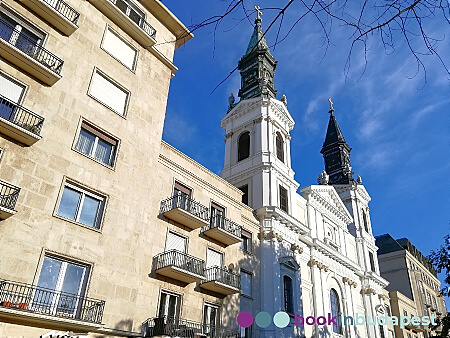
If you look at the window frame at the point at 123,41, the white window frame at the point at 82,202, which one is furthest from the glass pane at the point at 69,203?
the window frame at the point at 123,41

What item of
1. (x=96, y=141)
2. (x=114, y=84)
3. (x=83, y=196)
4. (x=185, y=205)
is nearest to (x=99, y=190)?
(x=83, y=196)

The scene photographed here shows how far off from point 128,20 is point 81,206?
9577 mm

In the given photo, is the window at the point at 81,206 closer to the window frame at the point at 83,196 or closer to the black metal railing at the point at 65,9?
the window frame at the point at 83,196

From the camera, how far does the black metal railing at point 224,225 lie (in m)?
21.6

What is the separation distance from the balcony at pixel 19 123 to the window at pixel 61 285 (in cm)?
405

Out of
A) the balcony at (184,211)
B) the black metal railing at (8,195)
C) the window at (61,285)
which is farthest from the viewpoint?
the balcony at (184,211)

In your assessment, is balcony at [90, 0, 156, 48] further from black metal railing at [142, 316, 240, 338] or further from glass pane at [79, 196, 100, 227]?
black metal railing at [142, 316, 240, 338]

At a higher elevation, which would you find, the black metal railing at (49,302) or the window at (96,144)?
the window at (96,144)

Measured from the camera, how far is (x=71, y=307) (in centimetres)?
1306

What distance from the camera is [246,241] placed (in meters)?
25.9

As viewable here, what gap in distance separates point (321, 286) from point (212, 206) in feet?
44.9

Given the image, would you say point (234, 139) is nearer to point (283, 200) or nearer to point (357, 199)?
point (283, 200)

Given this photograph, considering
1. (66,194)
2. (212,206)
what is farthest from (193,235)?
(66,194)

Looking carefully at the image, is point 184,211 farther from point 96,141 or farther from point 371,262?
point 371,262
